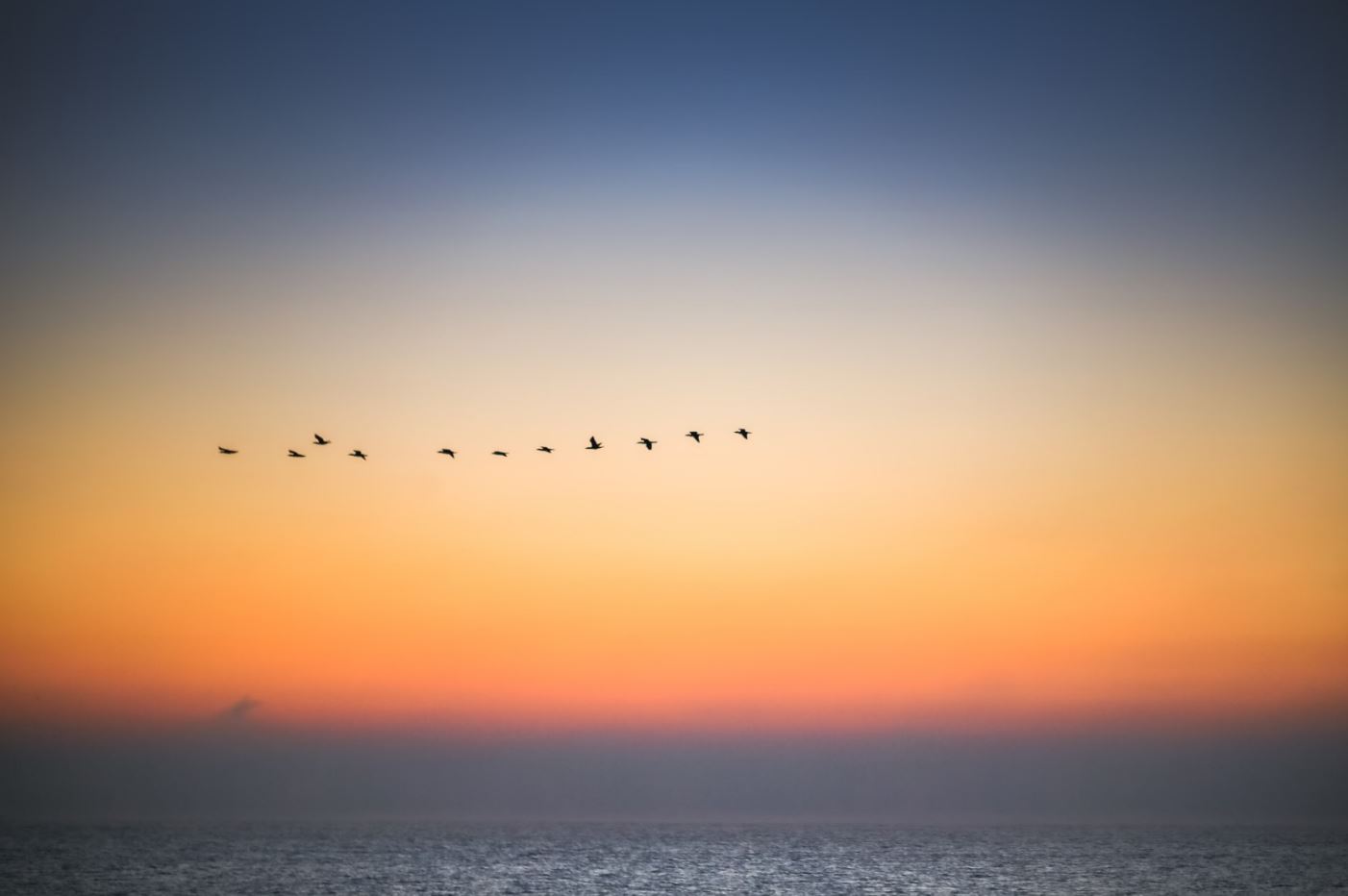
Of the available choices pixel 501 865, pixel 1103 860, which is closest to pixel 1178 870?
pixel 1103 860

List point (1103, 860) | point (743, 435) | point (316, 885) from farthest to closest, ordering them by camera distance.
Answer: point (1103, 860), point (316, 885), point (743, 435)

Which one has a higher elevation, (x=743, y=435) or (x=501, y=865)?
(x=743, y=435)

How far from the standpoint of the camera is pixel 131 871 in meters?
136

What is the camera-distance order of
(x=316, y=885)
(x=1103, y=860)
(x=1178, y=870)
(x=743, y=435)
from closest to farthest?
(x=743, y=435) → (x=316, y=885) → (x=1178, y=870) → (x=1103, y=860)

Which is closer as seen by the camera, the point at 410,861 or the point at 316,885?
the point at 316,885

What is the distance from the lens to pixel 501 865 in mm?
154875

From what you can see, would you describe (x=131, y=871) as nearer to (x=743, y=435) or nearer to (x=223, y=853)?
(x=223, y=853)

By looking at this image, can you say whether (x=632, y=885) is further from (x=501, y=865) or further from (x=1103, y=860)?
(x=1103, y=860)

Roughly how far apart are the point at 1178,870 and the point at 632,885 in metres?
80.2

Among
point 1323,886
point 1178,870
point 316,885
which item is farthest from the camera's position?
point 1178,870

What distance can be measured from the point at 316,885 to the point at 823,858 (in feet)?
274

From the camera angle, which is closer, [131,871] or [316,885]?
[316,885]

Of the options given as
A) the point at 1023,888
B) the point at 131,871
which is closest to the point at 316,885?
the point at 131,871

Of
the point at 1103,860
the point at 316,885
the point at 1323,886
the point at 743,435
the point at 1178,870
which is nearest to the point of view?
the point at 743,435
